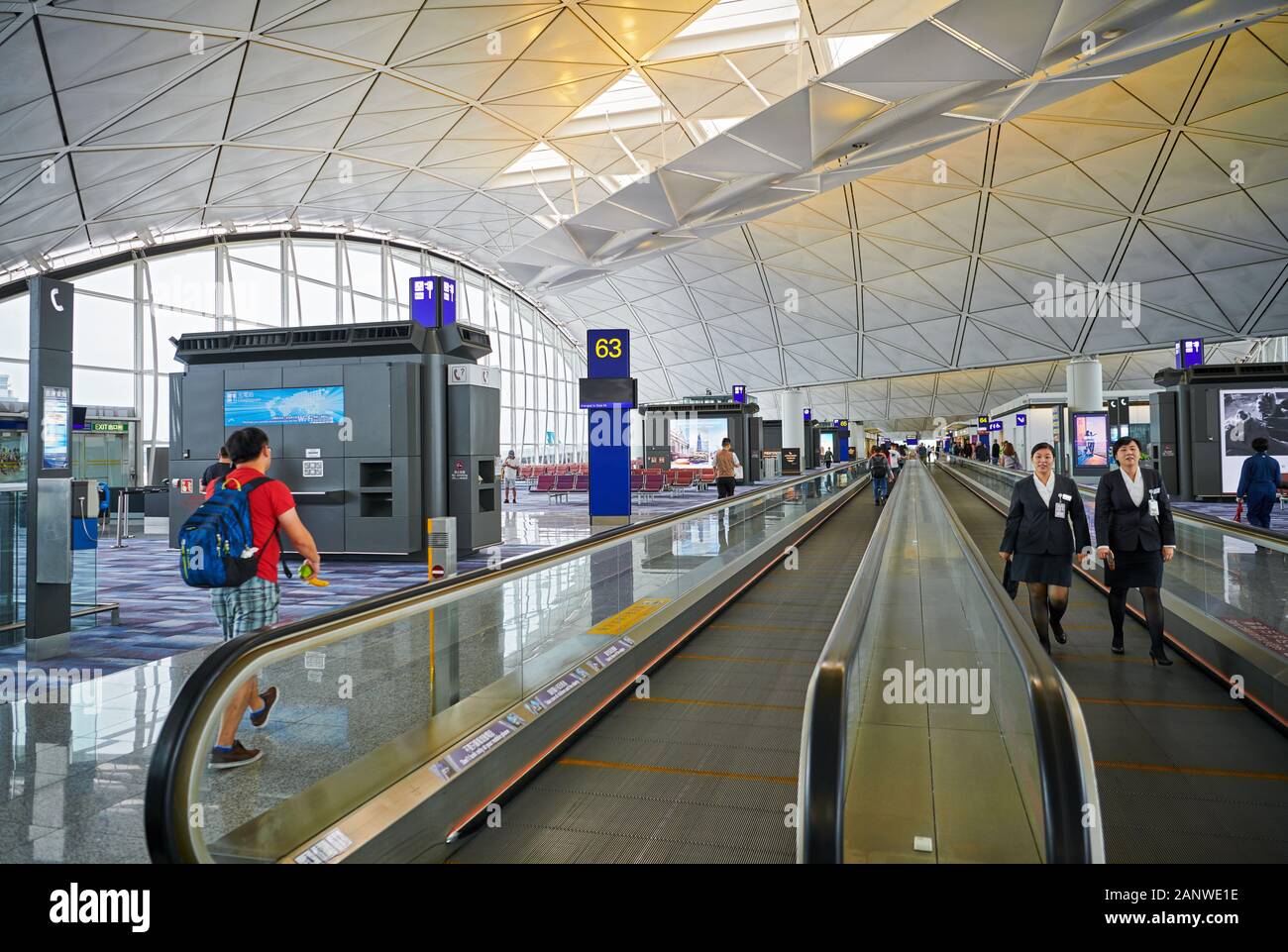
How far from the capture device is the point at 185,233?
109 ft

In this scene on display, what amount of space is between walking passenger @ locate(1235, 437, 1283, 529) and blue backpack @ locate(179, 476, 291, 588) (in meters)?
12.5

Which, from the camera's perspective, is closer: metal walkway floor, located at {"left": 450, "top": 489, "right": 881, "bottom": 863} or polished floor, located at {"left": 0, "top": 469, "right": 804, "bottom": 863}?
polished floor, located at {"left": 0, "top": 469, "right": 804, "bottom": 863}

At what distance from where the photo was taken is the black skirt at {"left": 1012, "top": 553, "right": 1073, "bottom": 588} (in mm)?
6719

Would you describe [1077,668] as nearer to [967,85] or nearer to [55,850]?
[55,850]

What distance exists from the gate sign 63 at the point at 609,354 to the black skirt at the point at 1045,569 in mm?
9703

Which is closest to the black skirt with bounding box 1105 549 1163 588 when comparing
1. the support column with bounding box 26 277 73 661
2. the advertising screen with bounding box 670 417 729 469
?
the support column with bounding box 26 277 73 661

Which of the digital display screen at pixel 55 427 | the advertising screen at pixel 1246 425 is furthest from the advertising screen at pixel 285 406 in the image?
the advertising screen at pixel 1246 425

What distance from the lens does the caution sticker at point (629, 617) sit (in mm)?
6424

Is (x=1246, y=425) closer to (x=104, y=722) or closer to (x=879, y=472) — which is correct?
(x=879, y=472)

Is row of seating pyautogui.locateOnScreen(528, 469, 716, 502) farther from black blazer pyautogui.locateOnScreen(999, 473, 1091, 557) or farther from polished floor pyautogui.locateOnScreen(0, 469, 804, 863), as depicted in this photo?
black blazer pyautogui.locateOnScreen(999, 473, 1091, 557)

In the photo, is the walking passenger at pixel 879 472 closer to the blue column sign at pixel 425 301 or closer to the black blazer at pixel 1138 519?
the blue column sign at pixel 425 301

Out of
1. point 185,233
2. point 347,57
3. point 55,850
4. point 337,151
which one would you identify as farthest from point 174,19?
point 55,850

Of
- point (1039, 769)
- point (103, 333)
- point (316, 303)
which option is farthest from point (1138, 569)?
point (316, 303)
